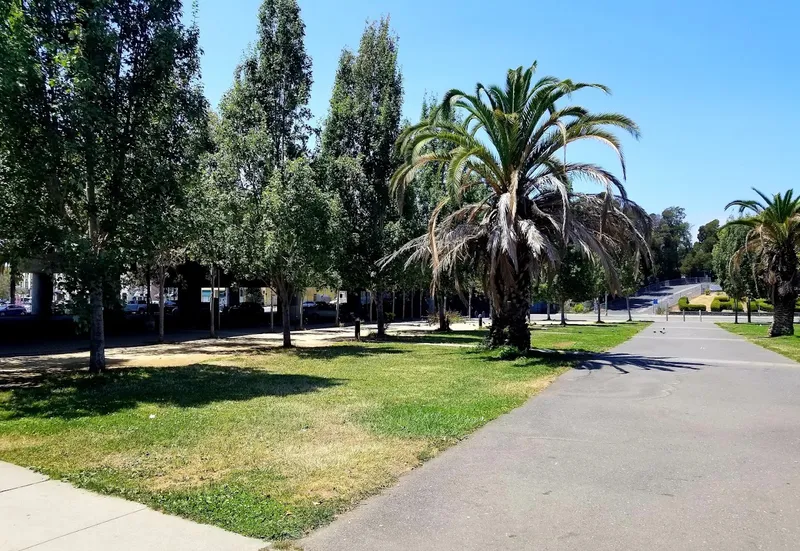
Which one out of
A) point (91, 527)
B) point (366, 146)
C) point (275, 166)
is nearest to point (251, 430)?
point (91, 527)

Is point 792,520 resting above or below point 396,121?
below

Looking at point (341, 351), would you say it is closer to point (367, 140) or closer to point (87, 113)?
point (367, 140)

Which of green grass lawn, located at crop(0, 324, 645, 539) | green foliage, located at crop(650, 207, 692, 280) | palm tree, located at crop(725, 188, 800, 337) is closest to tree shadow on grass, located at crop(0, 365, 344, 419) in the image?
green grass lawn, located at crop(0, 324, 645, 539)

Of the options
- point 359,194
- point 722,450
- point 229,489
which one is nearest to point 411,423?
point 229,489

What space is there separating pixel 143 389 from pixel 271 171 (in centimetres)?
1087

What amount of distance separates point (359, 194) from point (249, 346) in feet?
24.2

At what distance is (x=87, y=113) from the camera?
1138 cm

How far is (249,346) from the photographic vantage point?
22859 millimetres

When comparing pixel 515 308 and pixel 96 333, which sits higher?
pixel 515 308

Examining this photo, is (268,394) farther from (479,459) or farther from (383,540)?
(383,540)

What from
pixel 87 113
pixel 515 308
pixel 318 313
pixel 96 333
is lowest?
pixel 318 313

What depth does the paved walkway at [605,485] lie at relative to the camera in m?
4.50

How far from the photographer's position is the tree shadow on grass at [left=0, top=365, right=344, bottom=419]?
9700mm

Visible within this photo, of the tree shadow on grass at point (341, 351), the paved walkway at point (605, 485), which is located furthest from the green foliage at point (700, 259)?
the paved walkway at point (605, 485)
